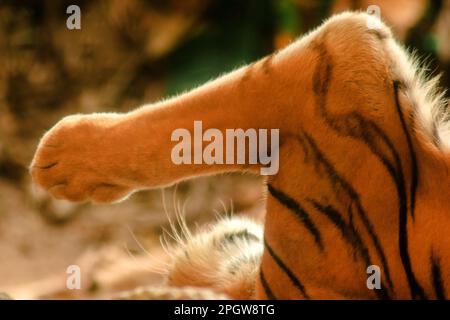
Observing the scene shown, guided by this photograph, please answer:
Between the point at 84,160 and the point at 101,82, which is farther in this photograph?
the point at 101,82

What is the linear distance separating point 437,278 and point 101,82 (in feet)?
5.47

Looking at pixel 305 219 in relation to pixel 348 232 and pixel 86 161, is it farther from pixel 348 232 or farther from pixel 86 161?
pixel 86 161

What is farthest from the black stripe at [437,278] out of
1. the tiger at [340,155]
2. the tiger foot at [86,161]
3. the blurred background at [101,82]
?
the blurred background at [101,82]

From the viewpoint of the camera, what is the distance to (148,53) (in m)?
2.25

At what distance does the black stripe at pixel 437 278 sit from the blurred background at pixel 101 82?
1277 mm

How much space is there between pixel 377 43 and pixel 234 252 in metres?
0.34

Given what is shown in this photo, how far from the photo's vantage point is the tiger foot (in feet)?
2.46

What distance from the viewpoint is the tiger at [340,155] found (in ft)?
2.20

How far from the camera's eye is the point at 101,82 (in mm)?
2203

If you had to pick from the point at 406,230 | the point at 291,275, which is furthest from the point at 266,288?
the point at 406,230

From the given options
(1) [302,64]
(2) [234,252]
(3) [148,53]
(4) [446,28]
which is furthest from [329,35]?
(3) [148,53]

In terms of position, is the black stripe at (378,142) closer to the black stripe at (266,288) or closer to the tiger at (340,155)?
the tiger at (340,155)

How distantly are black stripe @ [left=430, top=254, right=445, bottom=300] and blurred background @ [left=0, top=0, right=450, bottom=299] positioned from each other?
1.28 m

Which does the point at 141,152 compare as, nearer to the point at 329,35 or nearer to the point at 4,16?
the point at 329,35
